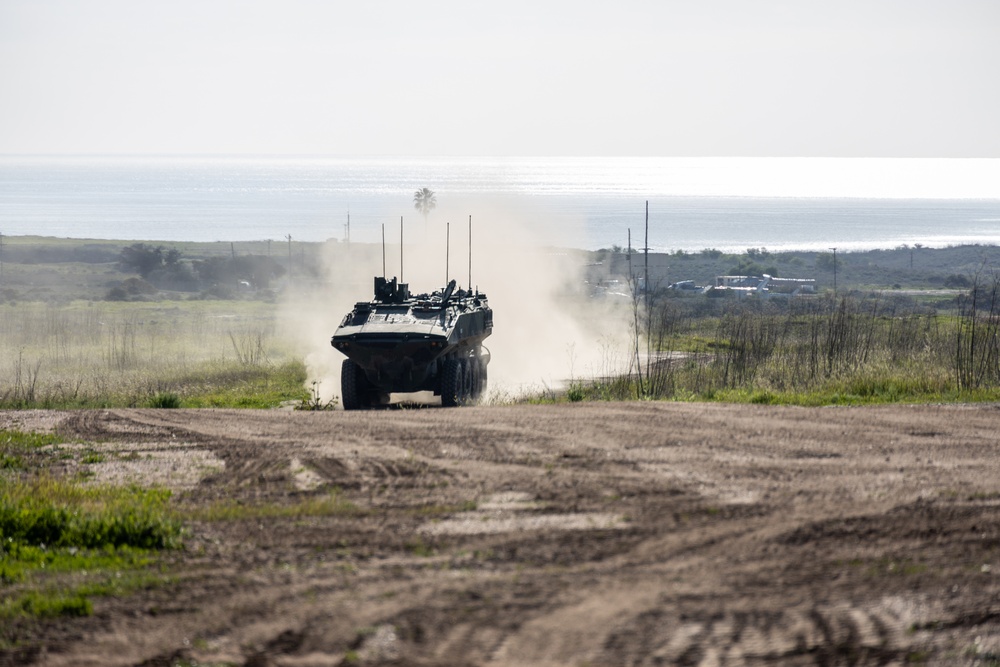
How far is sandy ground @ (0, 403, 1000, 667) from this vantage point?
7676 millimetres

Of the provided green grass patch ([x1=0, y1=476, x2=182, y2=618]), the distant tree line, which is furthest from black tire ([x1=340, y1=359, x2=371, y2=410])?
the distant tree line

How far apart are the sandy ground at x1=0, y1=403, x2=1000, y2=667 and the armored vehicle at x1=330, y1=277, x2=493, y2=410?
4672mm

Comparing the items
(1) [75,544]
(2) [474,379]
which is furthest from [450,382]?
(1) [75,544]

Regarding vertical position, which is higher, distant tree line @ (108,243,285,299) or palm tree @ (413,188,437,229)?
palm tree @ (413,188,437,229)

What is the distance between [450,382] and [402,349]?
109 centimetres

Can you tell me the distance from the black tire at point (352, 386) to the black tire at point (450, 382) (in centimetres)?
144

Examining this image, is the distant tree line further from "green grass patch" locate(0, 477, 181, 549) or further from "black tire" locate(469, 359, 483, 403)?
"green grass patch" locate(0, 477, 181, 549)

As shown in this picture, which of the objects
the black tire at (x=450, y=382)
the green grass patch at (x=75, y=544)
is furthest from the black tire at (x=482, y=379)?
the green grass patch at (x=75, y=544)

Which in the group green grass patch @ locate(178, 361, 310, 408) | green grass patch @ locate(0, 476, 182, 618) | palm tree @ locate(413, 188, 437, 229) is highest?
palm tree @ locate(413, 188, 437, 229)

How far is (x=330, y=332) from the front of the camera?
1399 inches

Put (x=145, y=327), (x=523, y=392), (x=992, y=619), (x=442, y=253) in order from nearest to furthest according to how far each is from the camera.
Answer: (x=992, y=619) → (x=523, y=392) → (x=442, y=253) → (x=145, y=327)

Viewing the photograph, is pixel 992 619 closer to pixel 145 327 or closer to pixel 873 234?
pixel 145 327

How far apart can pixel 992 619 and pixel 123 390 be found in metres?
20.8

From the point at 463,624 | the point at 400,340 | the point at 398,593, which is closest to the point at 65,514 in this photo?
the point at 398,593
